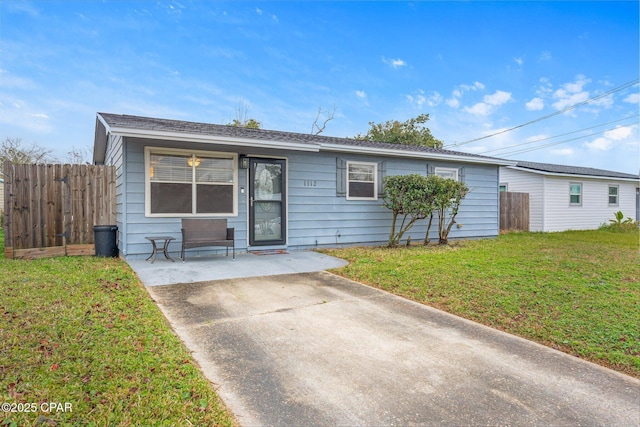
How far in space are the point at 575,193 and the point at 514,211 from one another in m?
4.13

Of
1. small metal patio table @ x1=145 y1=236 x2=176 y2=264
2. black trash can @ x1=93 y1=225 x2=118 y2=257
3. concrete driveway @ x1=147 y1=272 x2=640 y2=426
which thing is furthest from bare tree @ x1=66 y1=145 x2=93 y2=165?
concrete driveway @ x1=147 y1=272 x2=640 y2=426

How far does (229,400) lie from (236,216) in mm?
5732

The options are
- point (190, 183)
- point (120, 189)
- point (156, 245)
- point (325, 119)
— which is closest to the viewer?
point (156, 245)

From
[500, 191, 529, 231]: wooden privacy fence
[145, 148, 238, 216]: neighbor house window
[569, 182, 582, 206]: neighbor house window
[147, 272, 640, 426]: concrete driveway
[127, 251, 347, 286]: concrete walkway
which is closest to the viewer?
[147, 272, 640, 426]: concrete driveway

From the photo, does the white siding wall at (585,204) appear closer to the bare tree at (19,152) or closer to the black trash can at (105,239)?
the black trash can at (105,239)

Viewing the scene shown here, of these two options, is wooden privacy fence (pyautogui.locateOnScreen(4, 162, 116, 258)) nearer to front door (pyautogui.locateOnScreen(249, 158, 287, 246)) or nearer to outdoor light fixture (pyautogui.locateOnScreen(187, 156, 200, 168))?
outdoor light fixture (pyautogui.locateOnScreen(187, 156, 200, 168))

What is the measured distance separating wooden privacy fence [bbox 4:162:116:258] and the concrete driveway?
4523mm

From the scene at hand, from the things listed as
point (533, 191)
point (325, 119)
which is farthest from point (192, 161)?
point (325, 119)

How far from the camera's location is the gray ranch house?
669 centimetres

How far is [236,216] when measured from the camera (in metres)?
7.61

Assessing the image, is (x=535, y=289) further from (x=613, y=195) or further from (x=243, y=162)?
(x=613, y=195)

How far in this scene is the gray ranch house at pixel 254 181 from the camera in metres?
6.69

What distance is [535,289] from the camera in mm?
4785

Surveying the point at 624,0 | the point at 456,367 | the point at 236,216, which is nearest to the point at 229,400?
the point at 456,367
